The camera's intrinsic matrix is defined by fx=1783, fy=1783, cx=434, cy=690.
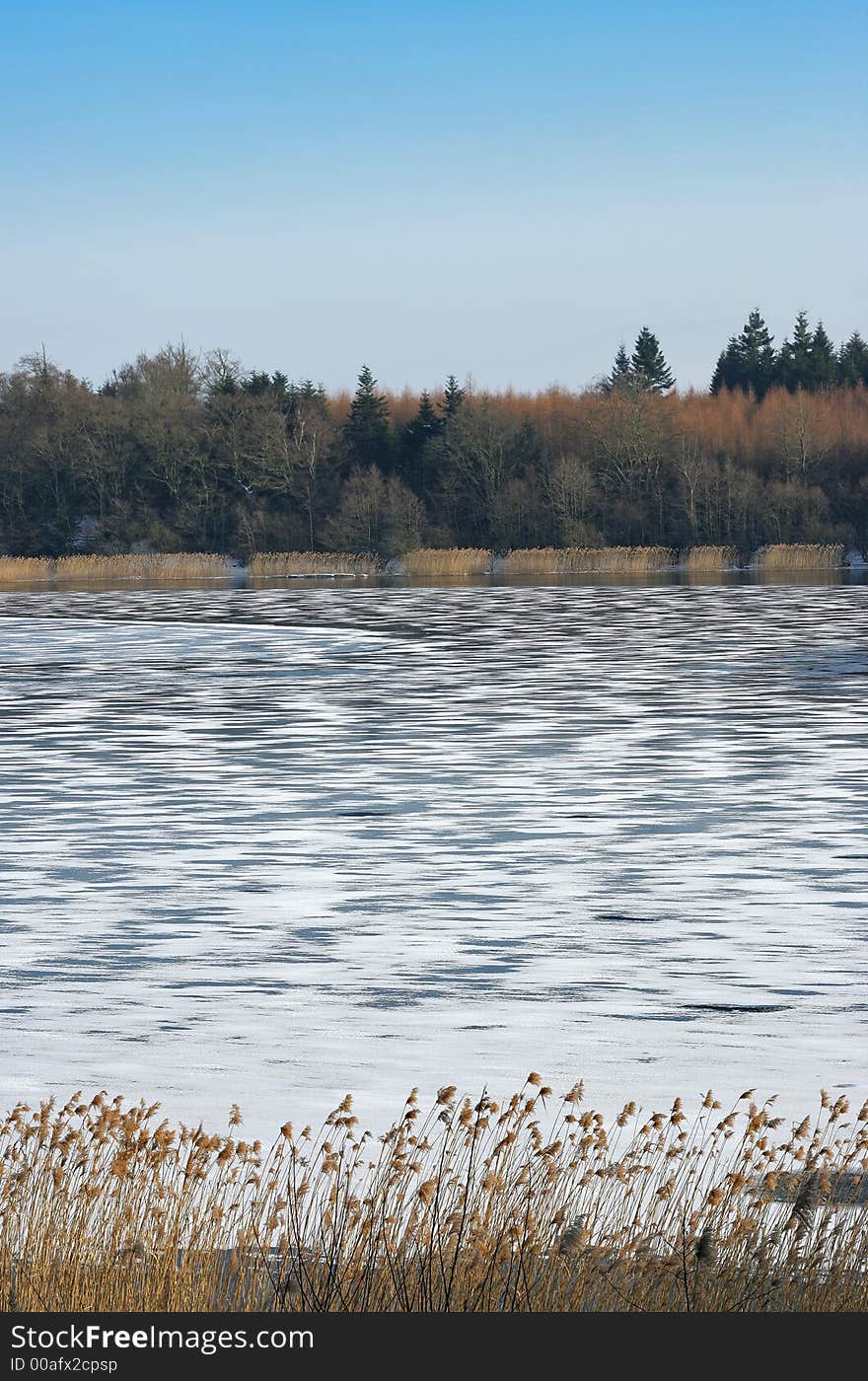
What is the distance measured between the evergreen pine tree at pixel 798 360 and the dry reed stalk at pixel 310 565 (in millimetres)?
46610

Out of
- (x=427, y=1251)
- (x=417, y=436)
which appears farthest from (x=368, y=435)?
(x=427, y=1251)

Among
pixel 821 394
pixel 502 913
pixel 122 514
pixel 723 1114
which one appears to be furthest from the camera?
pixel 821 394

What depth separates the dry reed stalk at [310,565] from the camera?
65.5 metres

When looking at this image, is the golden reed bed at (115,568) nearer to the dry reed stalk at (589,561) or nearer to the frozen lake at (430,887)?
the dry reed stalk at (589,561)

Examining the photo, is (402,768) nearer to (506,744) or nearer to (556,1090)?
(506,744)

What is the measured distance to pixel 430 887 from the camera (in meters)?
11.9

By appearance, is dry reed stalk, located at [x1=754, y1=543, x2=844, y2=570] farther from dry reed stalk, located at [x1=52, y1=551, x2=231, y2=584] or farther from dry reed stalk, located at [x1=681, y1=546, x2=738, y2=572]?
dry reed stalk, located at [x1=52, y1=551, x2=231, y2=584]

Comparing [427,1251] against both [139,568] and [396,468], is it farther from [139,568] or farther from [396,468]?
[396,468]

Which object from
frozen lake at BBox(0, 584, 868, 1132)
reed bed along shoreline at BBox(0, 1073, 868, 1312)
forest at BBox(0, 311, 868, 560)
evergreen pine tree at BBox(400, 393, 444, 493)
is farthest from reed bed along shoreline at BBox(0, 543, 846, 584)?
reed bed along shoreline at BBox(0, 1073, 868, 1312)

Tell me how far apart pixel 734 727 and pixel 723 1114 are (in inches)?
505

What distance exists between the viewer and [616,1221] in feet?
18.7

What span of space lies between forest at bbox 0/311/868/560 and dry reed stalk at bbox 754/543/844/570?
4756mm

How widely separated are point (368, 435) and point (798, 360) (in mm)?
34079

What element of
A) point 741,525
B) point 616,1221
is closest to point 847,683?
point 616,1221
